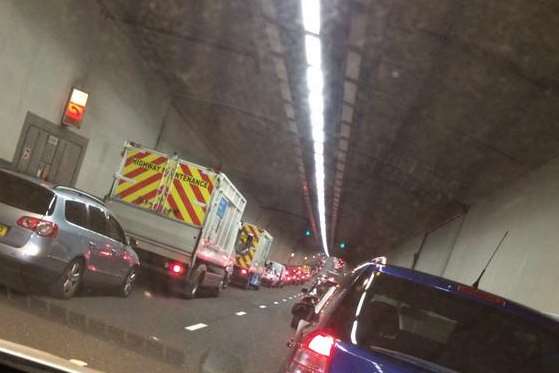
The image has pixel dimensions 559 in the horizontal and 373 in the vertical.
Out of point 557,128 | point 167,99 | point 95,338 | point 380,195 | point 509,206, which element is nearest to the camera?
point 95,338

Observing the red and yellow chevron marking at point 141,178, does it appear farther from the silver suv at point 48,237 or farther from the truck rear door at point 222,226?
the silver suv at point 48,237

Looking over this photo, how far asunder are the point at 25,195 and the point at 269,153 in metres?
17.2

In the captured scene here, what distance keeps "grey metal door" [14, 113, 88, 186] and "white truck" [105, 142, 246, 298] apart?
1.45m

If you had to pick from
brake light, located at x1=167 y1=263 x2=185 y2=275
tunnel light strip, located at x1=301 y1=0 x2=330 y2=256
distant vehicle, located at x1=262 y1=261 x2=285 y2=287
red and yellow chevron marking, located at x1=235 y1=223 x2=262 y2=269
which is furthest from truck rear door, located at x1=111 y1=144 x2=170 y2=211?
distant vehicle, located at x1=262 y1=261 x2=285 y2=287

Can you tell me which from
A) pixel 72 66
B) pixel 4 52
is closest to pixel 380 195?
pixel 72 66

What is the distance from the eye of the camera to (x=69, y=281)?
36.9 feet

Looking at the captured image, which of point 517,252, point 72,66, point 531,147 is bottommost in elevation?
point 517,252

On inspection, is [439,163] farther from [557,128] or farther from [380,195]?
[380,195]

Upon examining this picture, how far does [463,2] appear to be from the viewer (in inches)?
408

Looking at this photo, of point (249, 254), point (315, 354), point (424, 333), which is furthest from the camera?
point (249, 254)

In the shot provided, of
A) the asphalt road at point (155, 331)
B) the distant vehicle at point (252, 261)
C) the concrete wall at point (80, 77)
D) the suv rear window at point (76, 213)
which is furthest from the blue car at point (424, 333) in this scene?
the distant vehicle at point (252, 261)

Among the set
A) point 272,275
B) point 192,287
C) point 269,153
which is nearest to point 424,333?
point 192,287

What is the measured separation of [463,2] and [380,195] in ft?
63.1

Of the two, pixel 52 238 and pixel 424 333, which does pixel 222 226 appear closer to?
pixel 52 238
